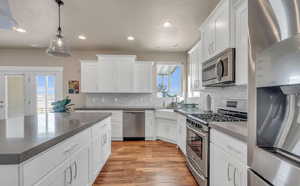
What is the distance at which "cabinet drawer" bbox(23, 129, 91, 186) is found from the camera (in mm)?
854

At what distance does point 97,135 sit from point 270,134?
193cm

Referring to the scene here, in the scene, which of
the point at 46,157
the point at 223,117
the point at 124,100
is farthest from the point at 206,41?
the point at 124,100

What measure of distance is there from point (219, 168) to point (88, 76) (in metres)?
3.96

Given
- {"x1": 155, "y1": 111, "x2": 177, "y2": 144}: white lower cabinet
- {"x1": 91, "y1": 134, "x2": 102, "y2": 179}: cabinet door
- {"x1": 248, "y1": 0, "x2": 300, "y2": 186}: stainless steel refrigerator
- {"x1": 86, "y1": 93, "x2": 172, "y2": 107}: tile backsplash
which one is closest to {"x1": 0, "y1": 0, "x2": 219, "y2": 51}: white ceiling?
{"x1": 86, "y1": 93, "x2": 172, "y2": 107}: tile backsplash

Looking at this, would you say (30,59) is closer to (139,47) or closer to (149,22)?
(139,47)

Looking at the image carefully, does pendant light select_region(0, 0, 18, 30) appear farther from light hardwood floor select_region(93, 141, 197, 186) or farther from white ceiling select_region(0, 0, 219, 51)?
light hardwood floor select_region(93, 141, 197, 186)

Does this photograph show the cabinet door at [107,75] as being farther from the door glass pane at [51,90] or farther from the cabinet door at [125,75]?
the door glass pane at [51,90]

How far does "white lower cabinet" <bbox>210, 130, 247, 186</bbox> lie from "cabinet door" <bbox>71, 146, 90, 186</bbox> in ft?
4.59

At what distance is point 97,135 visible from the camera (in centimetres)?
214

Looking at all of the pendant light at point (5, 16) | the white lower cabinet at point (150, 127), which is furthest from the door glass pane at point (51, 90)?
the pendant light at point (5, 16)

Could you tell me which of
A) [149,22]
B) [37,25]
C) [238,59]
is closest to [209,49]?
[238,59]

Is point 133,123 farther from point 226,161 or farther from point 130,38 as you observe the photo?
point 226,161

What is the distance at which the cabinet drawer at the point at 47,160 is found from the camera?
0.85 m

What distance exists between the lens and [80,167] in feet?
5.11
